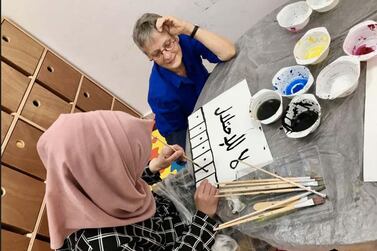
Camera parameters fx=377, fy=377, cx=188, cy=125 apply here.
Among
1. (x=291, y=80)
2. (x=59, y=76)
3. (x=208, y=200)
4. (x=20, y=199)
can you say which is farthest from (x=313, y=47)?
(x=59, y=76)

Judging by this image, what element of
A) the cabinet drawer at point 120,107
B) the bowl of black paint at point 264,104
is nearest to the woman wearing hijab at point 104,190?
the bowl of black paint at point 264,104

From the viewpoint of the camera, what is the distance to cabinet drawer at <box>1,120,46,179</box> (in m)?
1.75

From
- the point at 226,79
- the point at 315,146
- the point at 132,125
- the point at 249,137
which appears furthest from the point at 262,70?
the point at 132,125

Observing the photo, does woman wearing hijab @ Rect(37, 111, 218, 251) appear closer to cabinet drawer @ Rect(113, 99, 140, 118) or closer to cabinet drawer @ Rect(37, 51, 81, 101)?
cabinet drawer @ Rect(37, 51, 81, 101)

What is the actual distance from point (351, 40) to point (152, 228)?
800 millimetres

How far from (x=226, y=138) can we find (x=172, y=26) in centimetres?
52

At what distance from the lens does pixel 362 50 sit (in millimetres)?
1055

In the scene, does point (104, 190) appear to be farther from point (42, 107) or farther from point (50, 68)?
point (50, 68)

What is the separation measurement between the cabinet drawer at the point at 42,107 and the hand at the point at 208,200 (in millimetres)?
1211

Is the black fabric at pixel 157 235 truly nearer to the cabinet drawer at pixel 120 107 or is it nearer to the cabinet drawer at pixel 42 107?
the cabinet drawer at pixel 42 107

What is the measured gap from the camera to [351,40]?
1.08 m

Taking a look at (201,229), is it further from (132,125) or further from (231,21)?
(231,21)

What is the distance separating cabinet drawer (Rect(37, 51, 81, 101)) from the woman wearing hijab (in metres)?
1.28

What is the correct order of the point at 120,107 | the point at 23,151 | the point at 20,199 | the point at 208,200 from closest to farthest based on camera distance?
the point at 208,200
the point at 20,199
the point at 23,151
the point at 120,107
